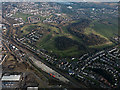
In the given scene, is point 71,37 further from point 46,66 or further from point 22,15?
point 22,15

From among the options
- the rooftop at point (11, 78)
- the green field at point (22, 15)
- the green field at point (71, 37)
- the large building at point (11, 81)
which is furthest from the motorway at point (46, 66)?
the green field at point (22, 15)

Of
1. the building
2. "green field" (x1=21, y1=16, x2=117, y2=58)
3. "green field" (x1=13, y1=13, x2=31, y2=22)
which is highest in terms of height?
"green field" (x1=13, y1=13, x2=31, y2=22)

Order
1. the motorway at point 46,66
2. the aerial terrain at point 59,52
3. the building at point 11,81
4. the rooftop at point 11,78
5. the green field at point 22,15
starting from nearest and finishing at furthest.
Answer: the building at point 11,81, the rooftop at point 11,78, the motorway at point 46,66, the aerial terrain at point 59,52, the green field at point 22,15

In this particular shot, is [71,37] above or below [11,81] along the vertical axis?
above

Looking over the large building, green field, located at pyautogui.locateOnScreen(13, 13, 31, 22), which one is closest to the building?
the large building

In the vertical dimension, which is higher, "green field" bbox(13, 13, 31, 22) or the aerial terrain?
"green field" bbox(13, 13, 31, 22)

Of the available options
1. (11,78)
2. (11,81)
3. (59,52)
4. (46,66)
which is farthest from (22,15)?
(11,81)

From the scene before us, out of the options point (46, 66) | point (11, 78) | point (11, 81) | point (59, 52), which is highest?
point (59, 52)

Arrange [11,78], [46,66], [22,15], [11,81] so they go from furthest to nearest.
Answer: [22,15], [46,66], [11,78], [11,81]

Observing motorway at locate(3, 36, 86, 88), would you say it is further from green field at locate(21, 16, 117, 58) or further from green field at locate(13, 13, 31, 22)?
green field at locate(13, 13, 31, 22)

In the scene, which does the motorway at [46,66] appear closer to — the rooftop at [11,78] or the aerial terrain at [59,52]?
the aerial terrain at [59,52]

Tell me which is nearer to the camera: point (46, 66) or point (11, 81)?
point (11, 81)

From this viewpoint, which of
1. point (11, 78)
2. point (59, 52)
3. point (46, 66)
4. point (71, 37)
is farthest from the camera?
point (71, 37)
